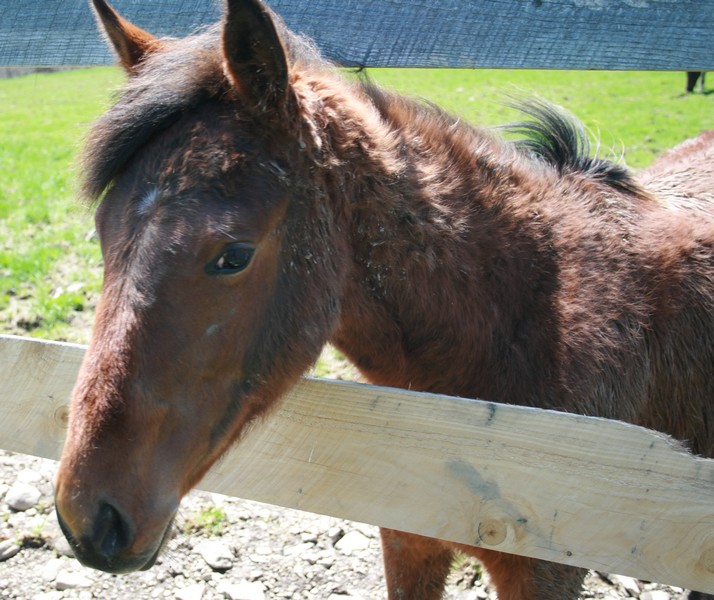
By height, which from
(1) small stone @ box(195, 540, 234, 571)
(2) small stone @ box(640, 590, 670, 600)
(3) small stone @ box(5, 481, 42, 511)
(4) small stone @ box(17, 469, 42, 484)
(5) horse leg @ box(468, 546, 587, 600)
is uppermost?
(5) horse leg @ box(468, 546, 587, 600)

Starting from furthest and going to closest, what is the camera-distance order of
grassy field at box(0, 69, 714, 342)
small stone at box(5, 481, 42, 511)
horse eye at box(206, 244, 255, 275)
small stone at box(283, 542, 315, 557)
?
1. grassy field at box(0, 69, 714, 342)
2. small stone at box(5, 481, 42, 511)
3. small stone at box(283, 542, 315, 557)
4. horse eye at box(206, 244, 255, 275)

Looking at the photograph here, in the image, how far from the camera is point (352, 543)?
372 centimetres

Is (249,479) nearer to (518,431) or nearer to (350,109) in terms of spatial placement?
(518,431)

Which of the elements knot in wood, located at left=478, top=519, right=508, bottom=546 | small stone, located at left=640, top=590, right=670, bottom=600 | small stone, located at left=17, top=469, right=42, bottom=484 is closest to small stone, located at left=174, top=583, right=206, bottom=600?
small stone, located at left=17, top=469, right=42, bottom=484

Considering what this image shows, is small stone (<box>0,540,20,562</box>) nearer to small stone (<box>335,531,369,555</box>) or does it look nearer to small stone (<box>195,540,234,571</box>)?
small stone (<box>195,540,234,571</box>)

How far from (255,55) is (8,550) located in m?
3.12

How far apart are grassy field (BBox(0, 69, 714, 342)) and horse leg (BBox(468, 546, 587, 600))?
6.17ft

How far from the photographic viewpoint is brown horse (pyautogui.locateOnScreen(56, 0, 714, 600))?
5.62 feet

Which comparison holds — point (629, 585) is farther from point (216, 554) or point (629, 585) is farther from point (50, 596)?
point (50, 596)

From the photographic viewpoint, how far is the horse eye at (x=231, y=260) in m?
1.79

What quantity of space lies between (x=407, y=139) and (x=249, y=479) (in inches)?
52.4

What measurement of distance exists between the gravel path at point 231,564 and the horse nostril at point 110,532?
1789mm

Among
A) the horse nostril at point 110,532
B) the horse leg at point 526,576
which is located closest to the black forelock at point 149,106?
the horse nostril at point 110,532

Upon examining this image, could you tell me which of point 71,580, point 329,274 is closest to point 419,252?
point 329,274
